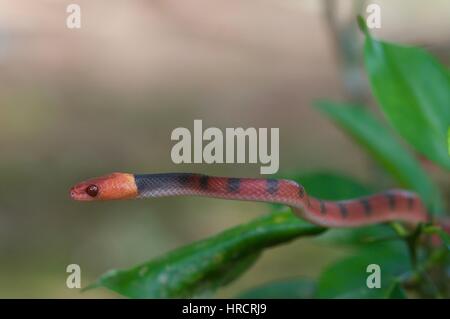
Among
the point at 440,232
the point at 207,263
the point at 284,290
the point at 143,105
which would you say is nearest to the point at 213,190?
the point at 207,263

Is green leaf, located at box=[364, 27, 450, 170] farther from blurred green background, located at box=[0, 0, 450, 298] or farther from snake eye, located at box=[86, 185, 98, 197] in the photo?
blurred green background, located at box=[0, 0, 450, 298]

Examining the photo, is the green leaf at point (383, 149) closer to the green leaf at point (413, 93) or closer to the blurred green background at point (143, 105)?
the green leaf at point (413, 93)

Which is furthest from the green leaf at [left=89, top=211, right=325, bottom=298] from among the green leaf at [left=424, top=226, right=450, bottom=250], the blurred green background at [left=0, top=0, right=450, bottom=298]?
the blurred green background at [left=0, top=0, right=450, bottom=298]

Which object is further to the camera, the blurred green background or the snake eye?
the blurred green background

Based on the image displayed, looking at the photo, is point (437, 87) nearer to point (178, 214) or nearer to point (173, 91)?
point (178, 214)

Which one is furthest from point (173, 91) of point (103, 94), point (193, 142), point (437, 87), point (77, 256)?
point (437, 87)

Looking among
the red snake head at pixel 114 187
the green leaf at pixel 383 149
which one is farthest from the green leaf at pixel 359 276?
the red snake head at pixel 114 187
